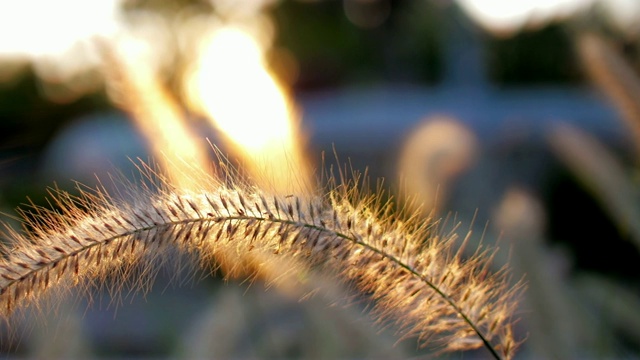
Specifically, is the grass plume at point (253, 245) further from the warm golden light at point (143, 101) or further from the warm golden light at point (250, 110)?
the warm golden light at point (143, 101)

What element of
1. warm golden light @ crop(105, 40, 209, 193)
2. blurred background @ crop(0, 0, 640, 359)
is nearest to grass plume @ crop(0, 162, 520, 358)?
blurred background @ crop(0, 0, 640, 359)

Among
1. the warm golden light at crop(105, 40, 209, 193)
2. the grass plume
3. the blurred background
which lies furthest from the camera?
the warm golden light at crop(105, 40, 209, 193)

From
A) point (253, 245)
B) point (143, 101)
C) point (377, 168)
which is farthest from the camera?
point (377, 168)

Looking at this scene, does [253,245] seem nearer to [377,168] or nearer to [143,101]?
[143,101]

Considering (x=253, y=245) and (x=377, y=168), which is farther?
(x=377, y=168)

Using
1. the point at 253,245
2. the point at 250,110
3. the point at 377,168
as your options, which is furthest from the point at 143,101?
the point at 377,168

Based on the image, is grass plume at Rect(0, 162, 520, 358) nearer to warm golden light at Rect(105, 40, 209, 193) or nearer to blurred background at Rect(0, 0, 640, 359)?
blurred background at Rect(0, 0, 640, 359)

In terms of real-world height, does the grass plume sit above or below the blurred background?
above

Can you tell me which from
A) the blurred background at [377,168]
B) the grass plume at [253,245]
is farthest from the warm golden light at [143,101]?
the grass plume at [253,245]

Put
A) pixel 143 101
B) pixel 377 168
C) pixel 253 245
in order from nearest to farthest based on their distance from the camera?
1. pixel 253 245
2. pixel 143 101
3. pixel 377 168
